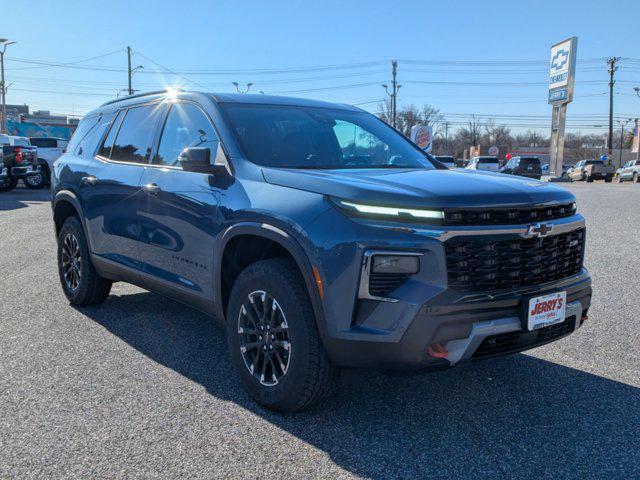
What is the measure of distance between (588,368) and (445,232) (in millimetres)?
1989

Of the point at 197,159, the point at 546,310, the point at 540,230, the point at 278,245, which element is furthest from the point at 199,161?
the point at 546,310

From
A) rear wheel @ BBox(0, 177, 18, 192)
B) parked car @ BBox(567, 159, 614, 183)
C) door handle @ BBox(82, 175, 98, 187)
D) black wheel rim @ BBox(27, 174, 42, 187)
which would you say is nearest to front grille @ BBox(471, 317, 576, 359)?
door handle @ BBox(82, 175, 98, 187)

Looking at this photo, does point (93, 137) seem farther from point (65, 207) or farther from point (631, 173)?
point (631, 173)

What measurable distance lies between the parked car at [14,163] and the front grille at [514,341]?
20272 mm

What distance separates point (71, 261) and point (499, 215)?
168 inches

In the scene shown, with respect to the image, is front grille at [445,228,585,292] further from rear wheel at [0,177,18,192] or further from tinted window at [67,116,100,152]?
rear wheel at [0,177,18,192]

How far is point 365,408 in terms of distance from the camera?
136 inches

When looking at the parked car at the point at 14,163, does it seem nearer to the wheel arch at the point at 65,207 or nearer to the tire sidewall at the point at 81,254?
the wheel arch at the point at 65,207

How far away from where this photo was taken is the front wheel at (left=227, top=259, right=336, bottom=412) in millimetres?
3090

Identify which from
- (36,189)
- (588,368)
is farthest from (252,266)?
(36,189)

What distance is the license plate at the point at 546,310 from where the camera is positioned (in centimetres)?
304

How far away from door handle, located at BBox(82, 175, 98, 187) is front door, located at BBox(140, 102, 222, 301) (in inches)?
37.2

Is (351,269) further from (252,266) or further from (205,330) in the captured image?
(205,330)

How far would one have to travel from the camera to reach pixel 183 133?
169 inches
